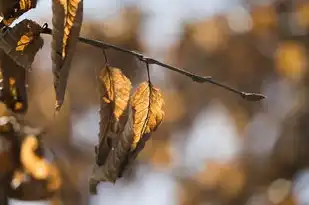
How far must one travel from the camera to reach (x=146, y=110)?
1082 mm

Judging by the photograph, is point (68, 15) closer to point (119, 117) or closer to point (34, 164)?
point (119, 117)

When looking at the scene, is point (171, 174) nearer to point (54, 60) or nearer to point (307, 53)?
point (307, 53)

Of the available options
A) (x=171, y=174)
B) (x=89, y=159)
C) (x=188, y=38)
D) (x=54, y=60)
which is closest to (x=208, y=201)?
(x=171, y=174)

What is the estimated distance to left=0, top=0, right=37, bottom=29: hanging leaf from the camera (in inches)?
39.1

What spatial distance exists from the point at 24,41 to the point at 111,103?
15 centimetres

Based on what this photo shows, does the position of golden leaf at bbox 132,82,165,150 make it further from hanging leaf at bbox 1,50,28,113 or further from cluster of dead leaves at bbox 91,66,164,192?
hanging leaf at bbox 1,50,28,113

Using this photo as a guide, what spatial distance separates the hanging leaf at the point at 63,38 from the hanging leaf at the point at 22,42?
55 millimetres

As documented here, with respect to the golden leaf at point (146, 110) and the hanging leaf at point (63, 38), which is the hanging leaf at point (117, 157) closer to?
the golden leaf at point (146, 110)

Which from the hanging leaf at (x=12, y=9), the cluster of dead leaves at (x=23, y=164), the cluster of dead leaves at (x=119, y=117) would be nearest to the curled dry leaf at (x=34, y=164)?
the cluster of dead leaves at (x=23, y=164)

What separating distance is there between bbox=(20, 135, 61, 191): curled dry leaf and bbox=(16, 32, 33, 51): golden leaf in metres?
0.40

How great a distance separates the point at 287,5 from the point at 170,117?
46.6 inches

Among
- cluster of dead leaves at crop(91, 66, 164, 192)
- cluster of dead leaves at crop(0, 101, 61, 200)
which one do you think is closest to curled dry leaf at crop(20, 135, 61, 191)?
cluster of dead leaves at crop(0, 101, 61, 200)

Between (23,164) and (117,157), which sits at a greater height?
(117,157)

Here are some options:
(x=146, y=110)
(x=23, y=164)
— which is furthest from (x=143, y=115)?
(x=23, y=164)
